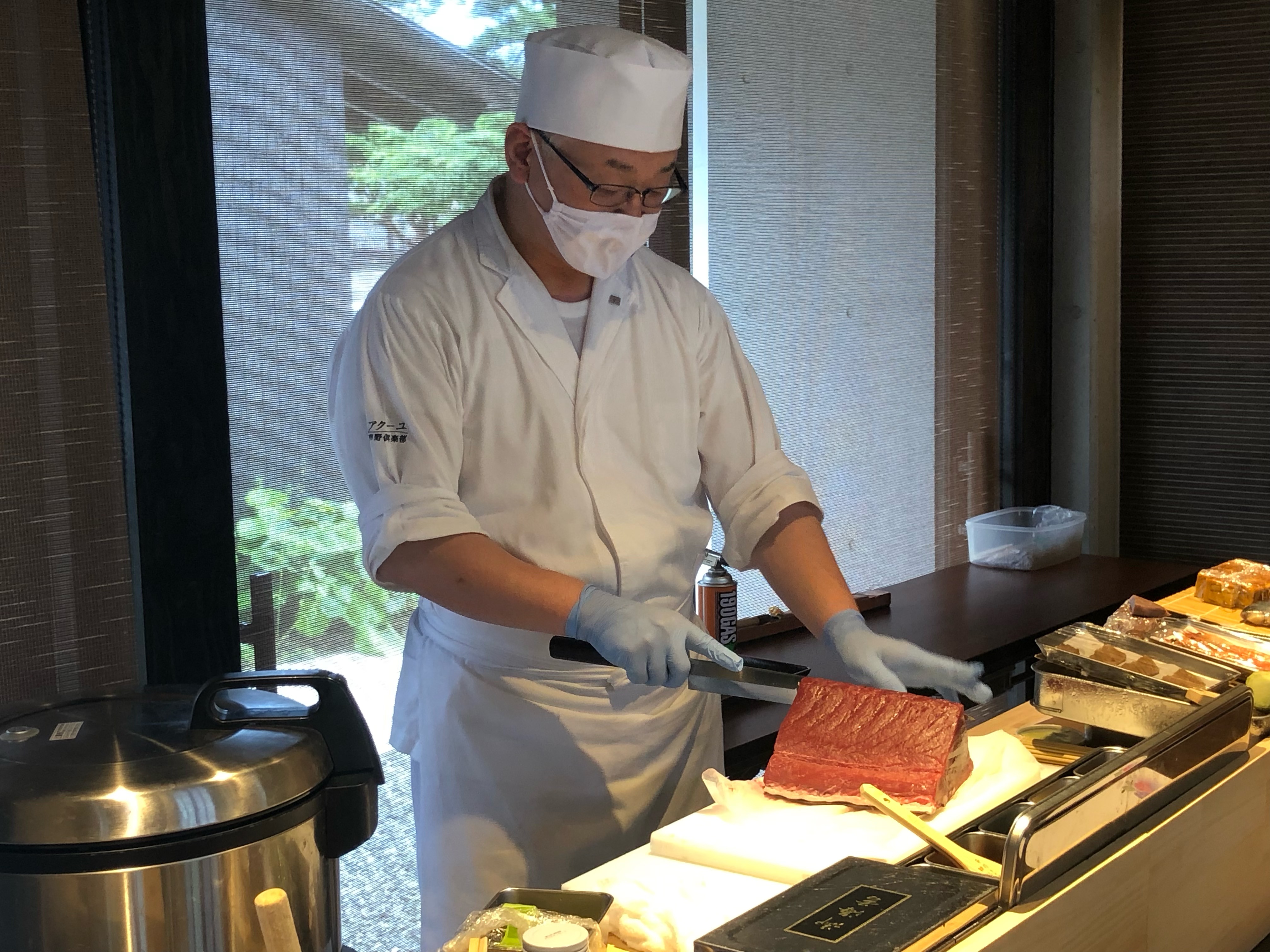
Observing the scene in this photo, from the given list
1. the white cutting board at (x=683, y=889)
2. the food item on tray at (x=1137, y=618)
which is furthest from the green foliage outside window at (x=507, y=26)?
the white cutting board at (x=683, y=889)

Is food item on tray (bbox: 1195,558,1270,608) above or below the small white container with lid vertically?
above

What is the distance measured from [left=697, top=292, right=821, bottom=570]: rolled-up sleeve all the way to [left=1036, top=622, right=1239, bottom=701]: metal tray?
47cm

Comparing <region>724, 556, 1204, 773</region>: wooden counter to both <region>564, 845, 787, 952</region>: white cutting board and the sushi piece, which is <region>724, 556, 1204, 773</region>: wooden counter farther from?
<region>564, 845, 787, 952</region>: white cutting board

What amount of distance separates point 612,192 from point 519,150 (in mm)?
173

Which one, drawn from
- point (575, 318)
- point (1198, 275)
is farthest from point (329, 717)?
point (1198, 275)

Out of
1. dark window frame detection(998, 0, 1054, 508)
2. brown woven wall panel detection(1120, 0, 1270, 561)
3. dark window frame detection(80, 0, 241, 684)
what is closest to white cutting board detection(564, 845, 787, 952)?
dark window frame detection(80, 0, 241, 684)

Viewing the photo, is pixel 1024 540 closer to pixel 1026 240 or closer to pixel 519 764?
pixel 1026 240

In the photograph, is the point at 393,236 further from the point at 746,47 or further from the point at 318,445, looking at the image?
the point at 746,47

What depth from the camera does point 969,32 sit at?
3.96 metres

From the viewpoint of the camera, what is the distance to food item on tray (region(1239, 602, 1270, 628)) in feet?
7.39

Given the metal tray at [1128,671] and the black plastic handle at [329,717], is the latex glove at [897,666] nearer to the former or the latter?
the metal tray at [1128,671]

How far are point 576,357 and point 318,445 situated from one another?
689mm

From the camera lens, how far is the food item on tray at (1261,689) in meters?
1.72

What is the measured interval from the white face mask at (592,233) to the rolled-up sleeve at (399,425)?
0.22m
